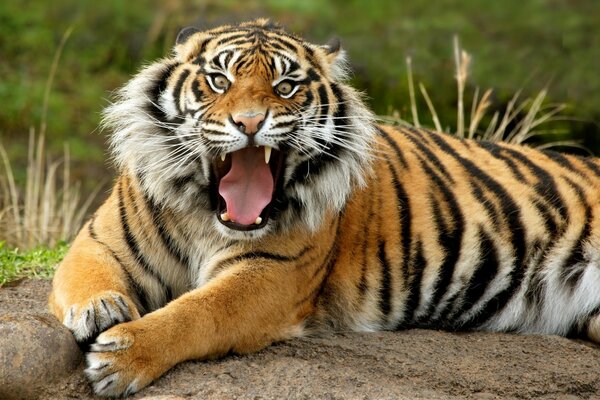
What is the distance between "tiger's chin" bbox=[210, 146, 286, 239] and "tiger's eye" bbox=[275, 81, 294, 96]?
0.76 feet

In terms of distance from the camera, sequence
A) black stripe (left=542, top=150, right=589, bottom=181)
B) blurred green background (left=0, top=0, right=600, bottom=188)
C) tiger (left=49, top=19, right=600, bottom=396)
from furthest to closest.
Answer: blurred green background (left=0, top=0, right=600, bottom=188) → black stripe (left=542, top=150, right=589, bottom=181) → tiger (left=49, top=19, right=600, bottom=396)

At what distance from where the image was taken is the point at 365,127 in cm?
411

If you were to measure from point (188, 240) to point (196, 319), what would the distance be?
513 mm

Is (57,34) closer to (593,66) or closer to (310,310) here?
(593,66)

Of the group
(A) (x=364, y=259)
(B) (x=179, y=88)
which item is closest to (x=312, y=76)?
(B) (x=179, y=88)

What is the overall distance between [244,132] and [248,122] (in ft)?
0.14

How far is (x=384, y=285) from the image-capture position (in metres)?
4.39

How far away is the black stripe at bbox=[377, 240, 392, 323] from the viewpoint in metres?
4.37

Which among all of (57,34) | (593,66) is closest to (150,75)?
(593,66)

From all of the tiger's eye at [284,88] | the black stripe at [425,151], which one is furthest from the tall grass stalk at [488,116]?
the tiger's eye at [284,88]

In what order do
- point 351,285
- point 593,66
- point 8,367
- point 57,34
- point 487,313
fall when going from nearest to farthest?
point 8,367, point 351,285, point 487,313, point 593,66, point 57,34

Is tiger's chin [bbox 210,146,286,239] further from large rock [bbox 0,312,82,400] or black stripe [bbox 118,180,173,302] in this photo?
large rock [bbox 0,312,82,400]

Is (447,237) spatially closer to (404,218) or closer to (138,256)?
(404,218)

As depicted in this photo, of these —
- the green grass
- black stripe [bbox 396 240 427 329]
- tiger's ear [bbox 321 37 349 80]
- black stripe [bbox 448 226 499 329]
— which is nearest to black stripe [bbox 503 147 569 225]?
black stripe [bbox 448 226 499 329]
